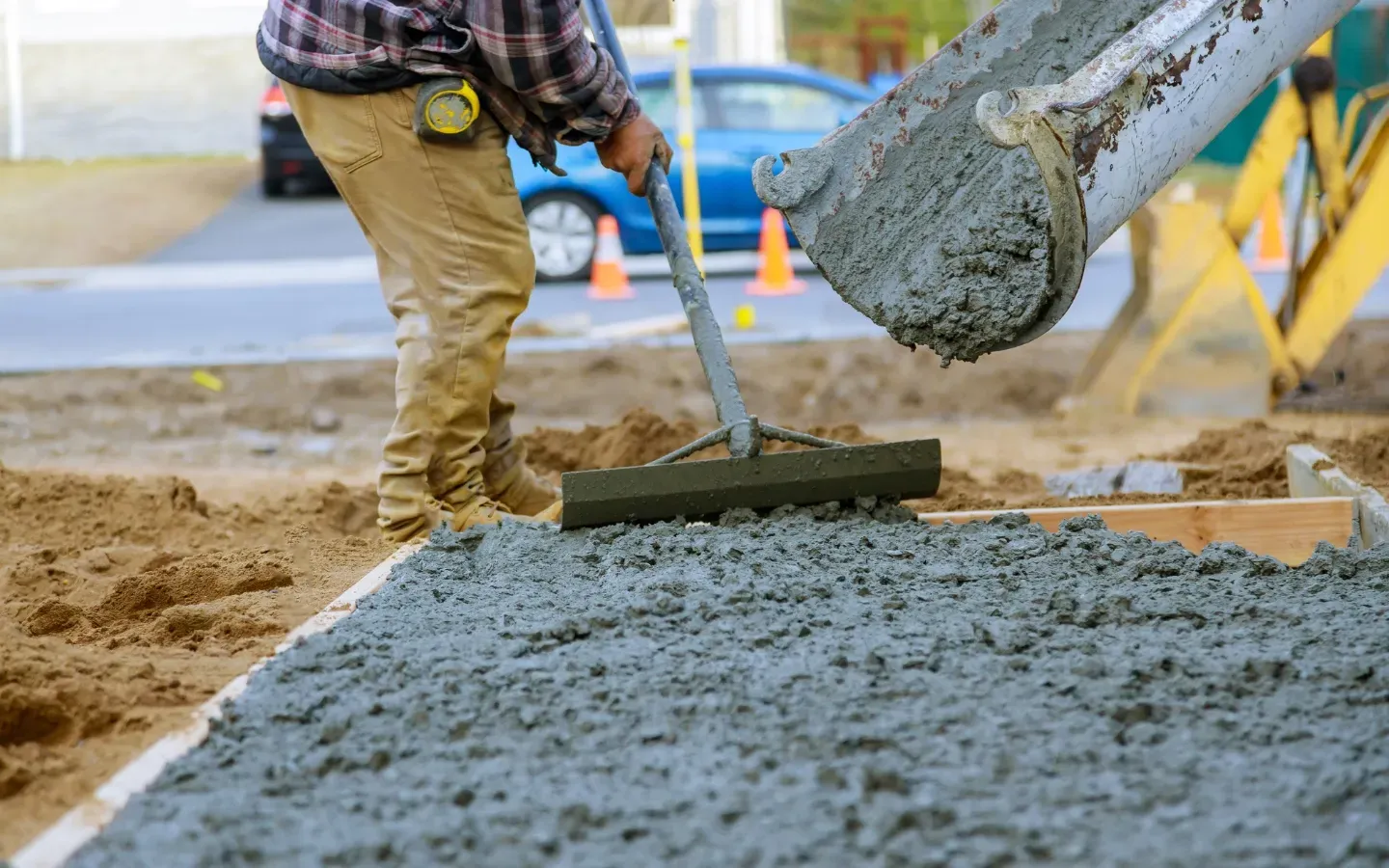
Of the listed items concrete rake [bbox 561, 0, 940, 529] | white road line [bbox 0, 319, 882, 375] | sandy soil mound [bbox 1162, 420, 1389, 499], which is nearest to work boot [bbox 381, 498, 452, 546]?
concrete rake [bbox 561, 0, 940, 529]

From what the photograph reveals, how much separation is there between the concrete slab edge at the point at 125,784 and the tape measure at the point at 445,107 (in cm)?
131

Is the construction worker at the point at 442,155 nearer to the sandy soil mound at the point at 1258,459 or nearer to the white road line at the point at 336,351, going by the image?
the sandy soil mound at the point at 1258,459

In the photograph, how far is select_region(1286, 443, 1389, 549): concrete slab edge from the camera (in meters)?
3.20

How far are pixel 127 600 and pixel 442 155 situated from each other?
127 cm

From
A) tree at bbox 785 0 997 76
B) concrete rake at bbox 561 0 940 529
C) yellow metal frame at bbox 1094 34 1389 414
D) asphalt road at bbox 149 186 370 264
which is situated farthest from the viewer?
tree at bbox 785 0 997 76

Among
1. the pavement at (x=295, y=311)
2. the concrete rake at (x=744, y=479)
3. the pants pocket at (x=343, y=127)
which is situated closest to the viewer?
the concrete rake at (x=744, y=479)

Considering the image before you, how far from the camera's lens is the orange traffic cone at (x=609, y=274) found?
32.0 ft

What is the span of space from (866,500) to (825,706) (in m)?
1.20

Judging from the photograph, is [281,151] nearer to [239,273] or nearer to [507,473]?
[239,273]

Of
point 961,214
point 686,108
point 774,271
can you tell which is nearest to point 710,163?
point 774,271

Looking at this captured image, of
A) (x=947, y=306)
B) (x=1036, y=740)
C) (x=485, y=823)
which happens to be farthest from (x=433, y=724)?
(x=947, y=306)

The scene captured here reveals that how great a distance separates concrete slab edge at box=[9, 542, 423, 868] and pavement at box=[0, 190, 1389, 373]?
497cm

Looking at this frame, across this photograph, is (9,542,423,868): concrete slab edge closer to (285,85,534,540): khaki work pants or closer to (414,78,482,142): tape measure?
(285,85,534,540): khaki work pants

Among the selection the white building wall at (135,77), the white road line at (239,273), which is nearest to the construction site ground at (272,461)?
the white road line at (239,273)
